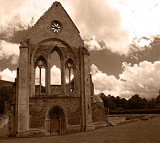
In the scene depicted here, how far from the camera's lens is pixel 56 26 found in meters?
18.3

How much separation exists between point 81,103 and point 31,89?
4.76 meters

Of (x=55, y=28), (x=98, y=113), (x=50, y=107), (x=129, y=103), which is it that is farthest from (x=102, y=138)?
(x=129, y=103)

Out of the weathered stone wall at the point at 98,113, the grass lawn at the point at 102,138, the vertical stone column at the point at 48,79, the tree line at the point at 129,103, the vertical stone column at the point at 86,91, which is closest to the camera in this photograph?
the grass lawn at the point at 102,138

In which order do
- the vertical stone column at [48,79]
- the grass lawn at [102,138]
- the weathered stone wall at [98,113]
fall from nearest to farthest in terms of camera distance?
the grass lawn at [102,138], the vertical stone column at [48,79], the weathered stone wall at [98,113]

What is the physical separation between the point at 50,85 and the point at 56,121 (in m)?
3.30

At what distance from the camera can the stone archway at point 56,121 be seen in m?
16.5

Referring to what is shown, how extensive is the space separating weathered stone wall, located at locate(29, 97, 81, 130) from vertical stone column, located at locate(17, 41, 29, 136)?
1.59 feet

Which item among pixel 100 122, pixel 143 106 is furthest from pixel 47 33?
pixel 143 106

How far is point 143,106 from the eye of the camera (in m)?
53.2

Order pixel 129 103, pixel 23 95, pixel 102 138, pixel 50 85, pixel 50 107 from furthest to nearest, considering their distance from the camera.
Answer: pixel 129 103
pixel 50 85
pixel 50 107
pixel 23 95
pixel 102 138

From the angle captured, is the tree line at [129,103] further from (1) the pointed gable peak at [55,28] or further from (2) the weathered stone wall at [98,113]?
(1) the pointed gable peak at [55,28]

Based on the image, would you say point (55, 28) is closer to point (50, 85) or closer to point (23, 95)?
point (50, 85)

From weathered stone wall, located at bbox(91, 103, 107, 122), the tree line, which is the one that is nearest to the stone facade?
weathered stone wall, located at bbox(91, 103, 107, 122)

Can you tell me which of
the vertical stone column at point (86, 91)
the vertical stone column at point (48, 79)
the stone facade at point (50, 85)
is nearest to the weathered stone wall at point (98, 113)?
the stone facade at point (50, 85)
